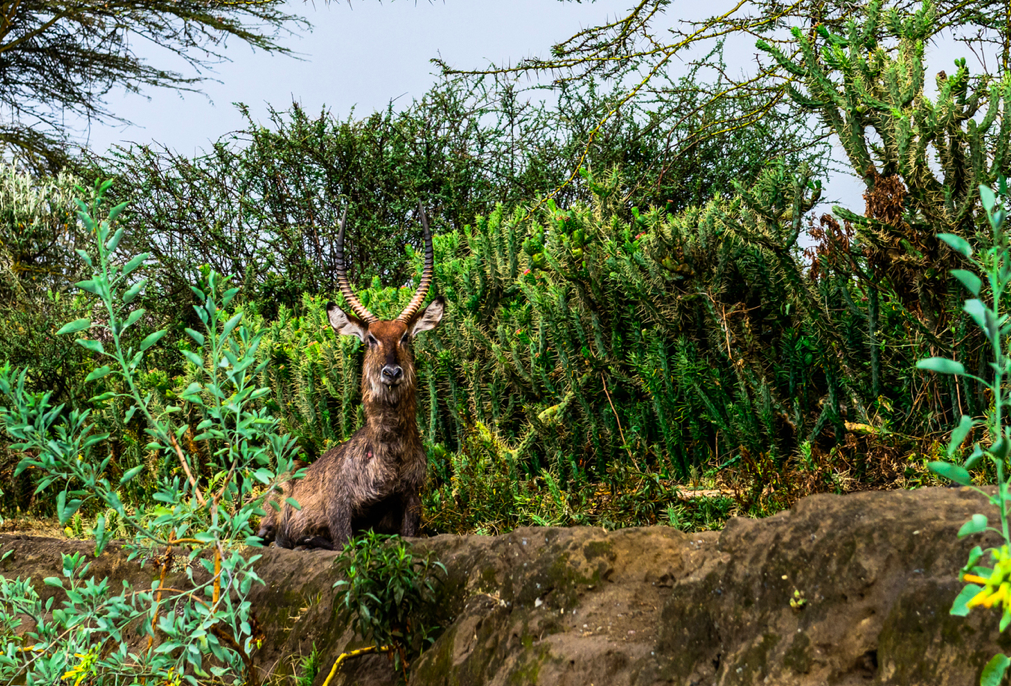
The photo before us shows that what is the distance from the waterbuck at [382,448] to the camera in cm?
521

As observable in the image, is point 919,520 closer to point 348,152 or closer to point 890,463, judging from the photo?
point 890,463

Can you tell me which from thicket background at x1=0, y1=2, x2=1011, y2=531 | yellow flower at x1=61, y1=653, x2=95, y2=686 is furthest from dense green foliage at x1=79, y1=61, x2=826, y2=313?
yellow flower at x1=61, y1=653, x2=95, y2=686

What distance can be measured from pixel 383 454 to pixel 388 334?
30.1 inches

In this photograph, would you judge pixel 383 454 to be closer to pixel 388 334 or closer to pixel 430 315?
pixel 388 334

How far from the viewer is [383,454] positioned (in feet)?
17.2

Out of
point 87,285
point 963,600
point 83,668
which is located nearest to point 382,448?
point 83,668

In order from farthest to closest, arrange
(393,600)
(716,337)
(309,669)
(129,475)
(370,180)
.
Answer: (370,180) → (716,337) → (309,669) → (393,600) → (129,475)

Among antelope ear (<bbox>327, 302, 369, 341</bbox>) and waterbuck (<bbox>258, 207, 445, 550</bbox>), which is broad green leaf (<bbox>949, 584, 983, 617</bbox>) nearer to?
waterbuck (<bbox>258, 207, 445, 550</bbox>)

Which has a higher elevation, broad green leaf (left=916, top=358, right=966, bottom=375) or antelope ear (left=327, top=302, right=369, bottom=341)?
antelope ear (left=327, top=302, right=369, bottom=341)

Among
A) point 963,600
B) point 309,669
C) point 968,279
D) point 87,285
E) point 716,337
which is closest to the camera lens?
point 968,279

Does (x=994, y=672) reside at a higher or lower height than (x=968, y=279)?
lower

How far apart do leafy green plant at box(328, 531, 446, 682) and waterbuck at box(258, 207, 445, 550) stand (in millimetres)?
1488

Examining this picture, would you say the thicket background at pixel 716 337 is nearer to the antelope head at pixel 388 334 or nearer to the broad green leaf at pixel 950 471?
the antelope head at pixel 388 334

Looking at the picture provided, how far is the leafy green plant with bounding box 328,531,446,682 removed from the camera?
349 centimetres
